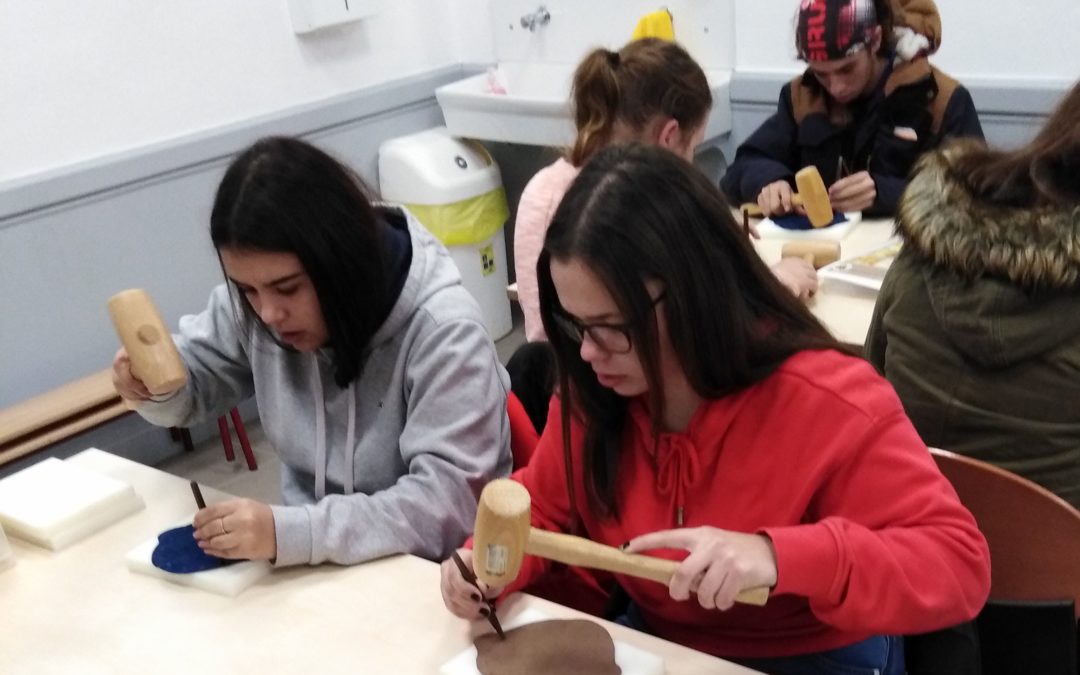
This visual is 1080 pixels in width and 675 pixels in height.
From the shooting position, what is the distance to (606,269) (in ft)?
3.44

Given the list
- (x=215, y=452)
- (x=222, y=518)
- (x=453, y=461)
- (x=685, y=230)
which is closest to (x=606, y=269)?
(x=685, y=230)

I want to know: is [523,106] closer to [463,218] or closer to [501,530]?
[463,218]

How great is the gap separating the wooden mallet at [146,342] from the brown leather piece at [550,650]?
26.1 inches

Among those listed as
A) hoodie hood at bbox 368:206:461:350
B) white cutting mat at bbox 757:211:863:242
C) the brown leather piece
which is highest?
hoodie hood at bbox 368:206:461:350

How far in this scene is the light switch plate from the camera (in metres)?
3.40

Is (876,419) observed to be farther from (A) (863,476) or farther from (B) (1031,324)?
(B) (1031,324)

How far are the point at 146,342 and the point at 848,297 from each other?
130cm

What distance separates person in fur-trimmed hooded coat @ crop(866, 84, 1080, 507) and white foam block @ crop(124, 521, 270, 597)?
0.97 meters

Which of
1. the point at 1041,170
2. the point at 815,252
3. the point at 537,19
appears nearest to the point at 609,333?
the point at 1041,170

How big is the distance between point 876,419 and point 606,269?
0.32 meters

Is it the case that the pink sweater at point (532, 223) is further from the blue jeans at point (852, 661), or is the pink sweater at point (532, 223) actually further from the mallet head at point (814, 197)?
the blue jeans at point (852, 661)

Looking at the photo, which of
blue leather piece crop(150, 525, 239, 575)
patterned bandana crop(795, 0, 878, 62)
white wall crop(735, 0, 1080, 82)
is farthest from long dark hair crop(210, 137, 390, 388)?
white wall crop(735, 0, 1080, 82)

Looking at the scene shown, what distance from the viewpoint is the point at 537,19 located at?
379 cm

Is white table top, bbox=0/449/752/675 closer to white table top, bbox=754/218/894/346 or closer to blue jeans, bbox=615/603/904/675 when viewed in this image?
blue jeans, bbox=615/603/904/675
